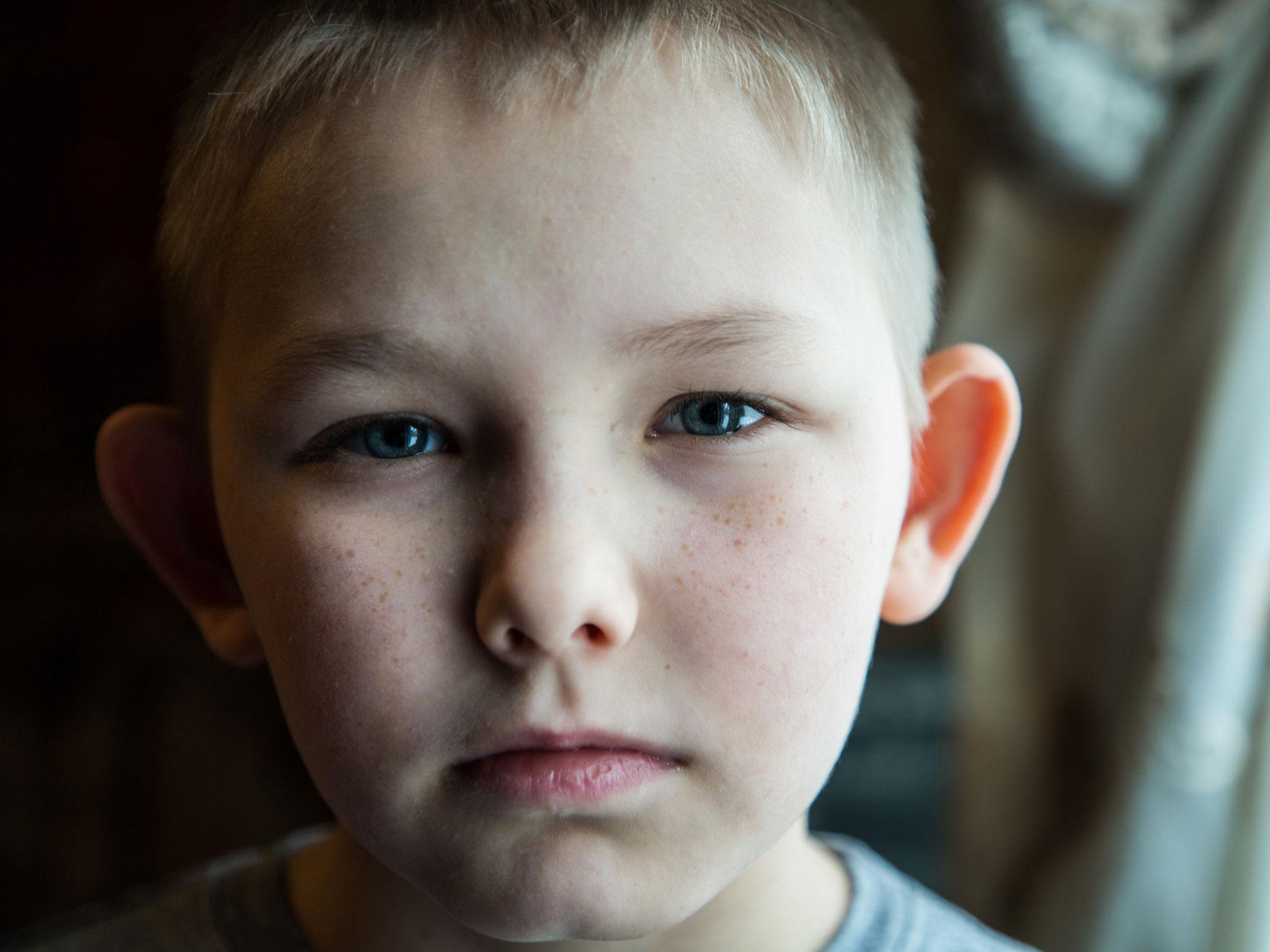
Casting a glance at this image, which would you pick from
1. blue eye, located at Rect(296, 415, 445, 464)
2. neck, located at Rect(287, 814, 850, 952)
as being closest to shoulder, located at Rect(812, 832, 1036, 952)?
neck, located at Rect(287, 814, 850, 952)

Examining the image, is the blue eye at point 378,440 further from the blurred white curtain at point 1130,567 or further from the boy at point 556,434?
the blurred white curtain at point 1130,567

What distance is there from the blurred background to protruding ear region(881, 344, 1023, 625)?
0.41 m

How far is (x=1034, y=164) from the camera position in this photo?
1.32 meters

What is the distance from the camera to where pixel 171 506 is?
2.61 ft

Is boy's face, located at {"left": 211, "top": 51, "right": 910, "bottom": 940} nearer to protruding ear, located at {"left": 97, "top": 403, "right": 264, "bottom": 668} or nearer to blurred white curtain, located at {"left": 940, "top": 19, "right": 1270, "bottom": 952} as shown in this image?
protruding ear, located at {"left": 97, "top": 403, "right": 264, "bottom": 668}

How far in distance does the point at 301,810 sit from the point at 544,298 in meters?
1.77

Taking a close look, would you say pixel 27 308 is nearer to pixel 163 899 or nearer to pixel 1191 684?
pixel 163 899

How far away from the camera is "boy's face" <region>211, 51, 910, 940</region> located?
0.56 meters

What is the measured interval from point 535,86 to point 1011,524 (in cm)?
104

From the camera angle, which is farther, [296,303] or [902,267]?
[902,267]

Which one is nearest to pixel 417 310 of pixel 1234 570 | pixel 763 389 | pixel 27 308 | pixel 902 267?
pixel 763 389

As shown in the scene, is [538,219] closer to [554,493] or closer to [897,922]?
[554,493]

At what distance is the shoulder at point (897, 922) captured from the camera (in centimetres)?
76

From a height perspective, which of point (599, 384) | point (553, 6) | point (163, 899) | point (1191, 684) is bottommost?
point (163, 899)
